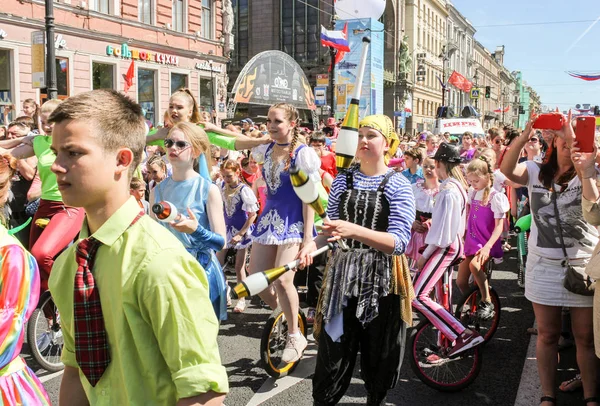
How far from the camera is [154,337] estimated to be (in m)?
1.53

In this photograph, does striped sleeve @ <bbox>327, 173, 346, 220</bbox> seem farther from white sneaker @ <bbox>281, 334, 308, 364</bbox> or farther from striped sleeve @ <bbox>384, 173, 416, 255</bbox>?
white sneaker @ <bbox>281, 334, 308, 364</bbox>

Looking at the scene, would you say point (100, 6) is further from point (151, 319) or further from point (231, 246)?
point (151, 319)

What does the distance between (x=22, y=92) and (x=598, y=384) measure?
19.4 metres

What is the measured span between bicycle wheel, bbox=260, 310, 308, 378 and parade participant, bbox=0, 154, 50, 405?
7.98 feet

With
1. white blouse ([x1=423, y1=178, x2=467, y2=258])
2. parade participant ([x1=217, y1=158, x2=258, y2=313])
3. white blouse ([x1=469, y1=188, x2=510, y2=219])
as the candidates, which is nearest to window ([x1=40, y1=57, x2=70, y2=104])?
parade participant ([x1=217, y1=158, x2=258, y2=313])

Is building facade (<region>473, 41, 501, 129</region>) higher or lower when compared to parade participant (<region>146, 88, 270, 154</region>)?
higher

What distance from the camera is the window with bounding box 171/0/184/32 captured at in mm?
25797

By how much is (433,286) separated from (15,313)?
321 cm

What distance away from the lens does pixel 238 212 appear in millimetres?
7039

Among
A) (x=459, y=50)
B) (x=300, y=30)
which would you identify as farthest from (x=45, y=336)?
(x=459, y=50)

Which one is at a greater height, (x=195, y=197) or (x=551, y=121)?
(x=551, y=121)

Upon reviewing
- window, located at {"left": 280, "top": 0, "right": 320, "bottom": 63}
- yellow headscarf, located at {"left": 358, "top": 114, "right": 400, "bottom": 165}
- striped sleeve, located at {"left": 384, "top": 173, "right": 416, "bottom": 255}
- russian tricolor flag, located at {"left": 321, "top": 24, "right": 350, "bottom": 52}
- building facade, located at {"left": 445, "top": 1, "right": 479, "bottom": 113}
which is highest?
building facade, located at {"left": 445, "top": 1, "right": 479, "bottom": 113}

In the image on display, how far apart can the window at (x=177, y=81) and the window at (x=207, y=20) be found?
2.61m

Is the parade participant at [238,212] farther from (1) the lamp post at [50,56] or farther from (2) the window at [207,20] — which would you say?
(2) the window at [207,20]
